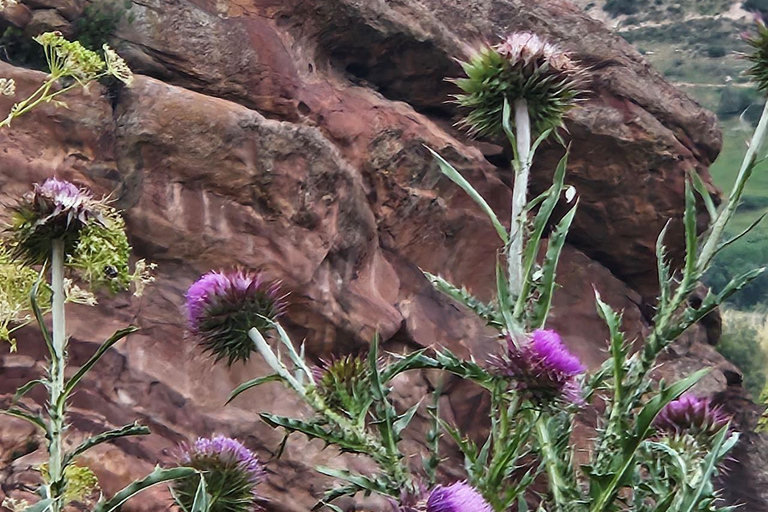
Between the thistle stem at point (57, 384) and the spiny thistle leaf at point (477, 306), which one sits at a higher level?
the thistle stem at point (57, 384)

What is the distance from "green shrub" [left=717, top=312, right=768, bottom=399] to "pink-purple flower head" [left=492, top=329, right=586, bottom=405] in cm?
1893

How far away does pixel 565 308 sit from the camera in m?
9.54

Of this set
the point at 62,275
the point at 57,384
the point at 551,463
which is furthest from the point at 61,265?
the point at 551,463

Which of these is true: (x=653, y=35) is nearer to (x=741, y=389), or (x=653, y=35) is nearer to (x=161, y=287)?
(x=741, y=389)

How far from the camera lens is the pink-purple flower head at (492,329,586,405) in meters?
2.74

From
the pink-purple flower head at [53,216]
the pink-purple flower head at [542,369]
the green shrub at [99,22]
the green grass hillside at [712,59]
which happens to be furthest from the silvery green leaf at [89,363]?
the green grass hillside at [712,59]

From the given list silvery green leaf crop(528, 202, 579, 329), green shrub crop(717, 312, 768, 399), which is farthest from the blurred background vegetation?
silvery green leaf crop(528, 202, 579, 329)

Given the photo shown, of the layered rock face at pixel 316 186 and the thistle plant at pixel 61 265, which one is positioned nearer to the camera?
the thistle plant at pixel 61 265

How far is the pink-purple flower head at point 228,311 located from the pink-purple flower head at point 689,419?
1.86 m

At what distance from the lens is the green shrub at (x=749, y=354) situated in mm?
20875

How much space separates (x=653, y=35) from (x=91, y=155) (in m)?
50.5

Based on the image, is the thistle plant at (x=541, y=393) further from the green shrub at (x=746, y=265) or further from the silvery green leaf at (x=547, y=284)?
the green shrub at (x=746, y=265)

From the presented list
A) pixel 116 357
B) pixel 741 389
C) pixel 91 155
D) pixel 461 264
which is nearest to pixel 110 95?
pixel 91 155

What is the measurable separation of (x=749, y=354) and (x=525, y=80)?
66.2 feet
